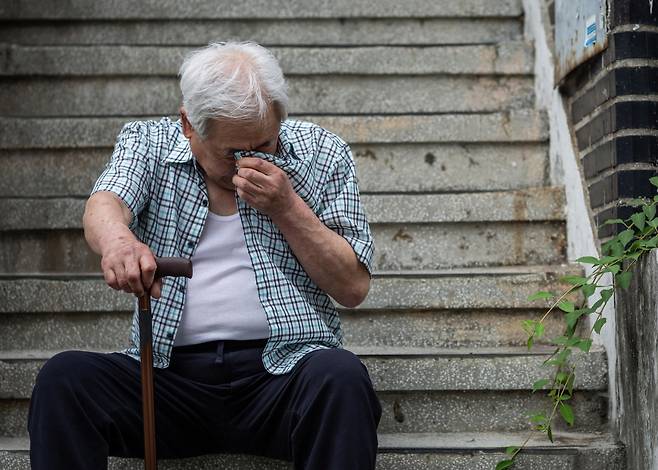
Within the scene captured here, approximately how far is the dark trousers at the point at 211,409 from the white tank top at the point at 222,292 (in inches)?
1.3

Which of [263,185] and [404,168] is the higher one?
[404,168]

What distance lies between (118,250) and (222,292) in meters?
0.38

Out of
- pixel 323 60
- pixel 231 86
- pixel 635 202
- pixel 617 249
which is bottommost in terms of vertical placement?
pixel 617 249

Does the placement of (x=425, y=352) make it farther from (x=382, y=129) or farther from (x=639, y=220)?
(x=382, y=129)

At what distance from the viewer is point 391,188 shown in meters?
3.44

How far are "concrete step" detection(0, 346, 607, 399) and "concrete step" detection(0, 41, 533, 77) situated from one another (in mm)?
1381

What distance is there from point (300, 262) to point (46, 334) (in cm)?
98

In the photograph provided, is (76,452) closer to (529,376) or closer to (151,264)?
(151,264)

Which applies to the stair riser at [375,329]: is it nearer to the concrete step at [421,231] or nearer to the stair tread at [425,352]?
the stair tread at [425,352]

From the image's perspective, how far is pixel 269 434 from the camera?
2285mm

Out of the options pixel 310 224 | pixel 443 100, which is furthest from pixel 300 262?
pixel 443 100

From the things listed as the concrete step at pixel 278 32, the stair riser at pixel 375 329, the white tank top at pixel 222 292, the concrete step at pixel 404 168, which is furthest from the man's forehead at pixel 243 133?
the concrete step at pixel 278 32

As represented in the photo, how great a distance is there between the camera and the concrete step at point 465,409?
2.68 meters

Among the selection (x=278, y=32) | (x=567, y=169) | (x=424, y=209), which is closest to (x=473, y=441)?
(x=424, y=209)
